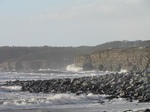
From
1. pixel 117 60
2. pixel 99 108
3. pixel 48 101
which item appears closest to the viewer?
pixel 99 108

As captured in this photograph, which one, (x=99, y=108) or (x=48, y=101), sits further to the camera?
(x=48, y=101)

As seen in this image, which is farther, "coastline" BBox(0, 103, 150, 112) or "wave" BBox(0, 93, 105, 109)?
"wave" BBox(0, 93, 105, 109)

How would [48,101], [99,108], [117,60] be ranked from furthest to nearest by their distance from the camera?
[117,60]
[48,101]
[99,108]

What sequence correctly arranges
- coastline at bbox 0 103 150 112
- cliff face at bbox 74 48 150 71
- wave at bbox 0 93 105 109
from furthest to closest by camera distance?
cliff face at bbox 74 48 150 71 → wave at bbox 0 93 105 109 → coastline at bbox 0 103 150 112

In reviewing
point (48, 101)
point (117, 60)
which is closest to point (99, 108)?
point (48, 101)

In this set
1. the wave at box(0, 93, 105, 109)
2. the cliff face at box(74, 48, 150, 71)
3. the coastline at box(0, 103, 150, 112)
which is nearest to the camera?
the coastline at box(0, 103, 150, 112)

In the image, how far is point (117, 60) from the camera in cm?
8544

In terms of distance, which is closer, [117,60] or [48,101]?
[48,101]

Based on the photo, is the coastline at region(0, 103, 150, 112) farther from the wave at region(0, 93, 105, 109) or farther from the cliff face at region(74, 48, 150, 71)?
the cliff face at region(74, 48, 150, 71)

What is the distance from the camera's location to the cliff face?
2920 inches

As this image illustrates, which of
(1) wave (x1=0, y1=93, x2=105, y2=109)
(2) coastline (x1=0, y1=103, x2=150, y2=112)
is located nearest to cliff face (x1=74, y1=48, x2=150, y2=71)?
(1) wave (x1=0, y1=93, x2=105, y2=109)

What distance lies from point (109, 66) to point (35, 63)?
287 feet

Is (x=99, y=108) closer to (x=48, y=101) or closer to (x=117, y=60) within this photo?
(x=48, y=101)

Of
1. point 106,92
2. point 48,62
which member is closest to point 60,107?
point 106,92
